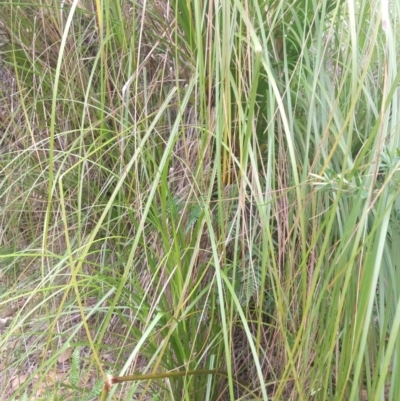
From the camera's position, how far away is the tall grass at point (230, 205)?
2.85 ft

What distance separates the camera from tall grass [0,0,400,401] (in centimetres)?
87

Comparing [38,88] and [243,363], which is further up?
[38,88]

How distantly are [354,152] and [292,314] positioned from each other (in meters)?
0.40

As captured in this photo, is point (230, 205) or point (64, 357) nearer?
point (230, 205)

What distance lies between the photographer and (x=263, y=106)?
3.96 feet

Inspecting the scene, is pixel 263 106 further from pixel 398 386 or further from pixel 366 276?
pixel 398 386

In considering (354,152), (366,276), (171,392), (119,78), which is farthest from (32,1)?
(366,276)

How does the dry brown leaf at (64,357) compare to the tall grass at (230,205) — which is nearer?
the tall grass at (230,205)

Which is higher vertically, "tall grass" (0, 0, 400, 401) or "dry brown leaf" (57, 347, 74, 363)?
"tall grass" (0, 0, 400, 401)

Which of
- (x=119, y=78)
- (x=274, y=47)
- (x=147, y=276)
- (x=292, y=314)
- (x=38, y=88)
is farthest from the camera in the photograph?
(x=38, y=88)

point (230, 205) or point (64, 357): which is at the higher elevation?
point (230, 205)

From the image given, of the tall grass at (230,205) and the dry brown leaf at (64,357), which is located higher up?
the tall grass at (230,205)

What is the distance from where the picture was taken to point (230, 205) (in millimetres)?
1146

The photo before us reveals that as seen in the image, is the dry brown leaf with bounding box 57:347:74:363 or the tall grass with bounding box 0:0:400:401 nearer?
the tall grass with bounding box 0:0:400:401
